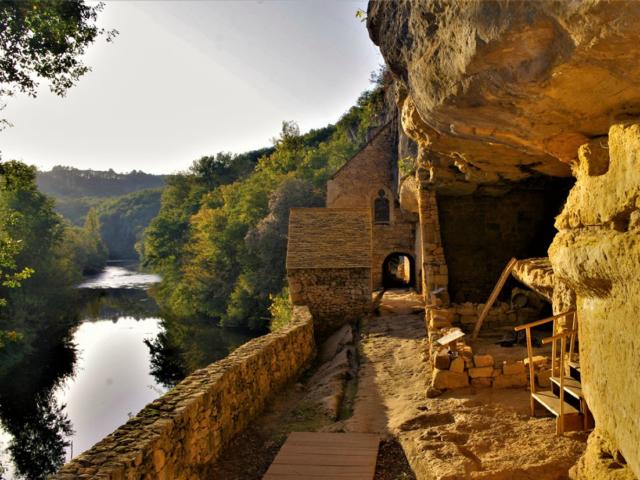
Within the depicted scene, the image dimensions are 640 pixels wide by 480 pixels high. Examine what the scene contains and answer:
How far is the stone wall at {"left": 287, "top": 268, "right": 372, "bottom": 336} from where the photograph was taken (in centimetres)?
1524

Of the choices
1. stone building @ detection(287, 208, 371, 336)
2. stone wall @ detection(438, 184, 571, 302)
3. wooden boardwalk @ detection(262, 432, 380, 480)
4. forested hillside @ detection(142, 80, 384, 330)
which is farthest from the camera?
forested hillside @ detection(142, 80, 384, 330)

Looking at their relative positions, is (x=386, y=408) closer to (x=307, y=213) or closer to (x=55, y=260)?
(x=307, y=213)

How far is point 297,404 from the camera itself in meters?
8.75

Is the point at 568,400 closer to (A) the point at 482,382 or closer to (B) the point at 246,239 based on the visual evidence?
(A) the point at 482,382

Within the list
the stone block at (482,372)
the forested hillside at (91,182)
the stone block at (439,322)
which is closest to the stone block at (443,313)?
the stone block at (439,322)

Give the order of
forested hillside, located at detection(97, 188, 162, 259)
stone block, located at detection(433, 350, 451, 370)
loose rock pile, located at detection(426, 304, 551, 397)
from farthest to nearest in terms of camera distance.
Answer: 1. forested hillside, located at detection(97, 188, 162, 259)
2. stone block, located at detection(433, 350, 451, 370)
3. loose rock pile, located at detection(426, 304, 551, 397)

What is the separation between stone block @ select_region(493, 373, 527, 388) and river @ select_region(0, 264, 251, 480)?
511 inches

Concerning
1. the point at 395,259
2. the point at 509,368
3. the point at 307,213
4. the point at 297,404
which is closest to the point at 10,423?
the point at 307,213

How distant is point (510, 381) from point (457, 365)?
77 cm

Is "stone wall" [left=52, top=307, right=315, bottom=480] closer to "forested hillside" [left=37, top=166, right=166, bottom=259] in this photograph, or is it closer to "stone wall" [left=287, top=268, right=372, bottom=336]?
"stone wall" [left=287, top=268, right=372, bottom=336]

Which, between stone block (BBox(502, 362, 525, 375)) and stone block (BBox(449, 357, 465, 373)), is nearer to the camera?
stone block (BBox(502, 362, 525, 375))

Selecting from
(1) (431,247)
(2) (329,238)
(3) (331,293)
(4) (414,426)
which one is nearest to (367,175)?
(2) (329,238)

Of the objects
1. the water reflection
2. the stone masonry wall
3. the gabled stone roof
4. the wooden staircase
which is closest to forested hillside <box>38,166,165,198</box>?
the water reflection

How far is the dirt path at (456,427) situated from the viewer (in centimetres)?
498
